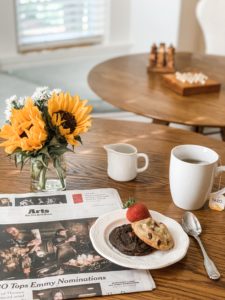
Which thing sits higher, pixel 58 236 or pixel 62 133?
pixel 62 133

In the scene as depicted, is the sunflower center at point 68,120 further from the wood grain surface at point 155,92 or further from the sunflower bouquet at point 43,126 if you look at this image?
the wood grain surface at point 155,92

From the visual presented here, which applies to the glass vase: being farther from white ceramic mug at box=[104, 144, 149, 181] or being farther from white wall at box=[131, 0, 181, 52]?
white wall at box=[131, 0, 181, 52]

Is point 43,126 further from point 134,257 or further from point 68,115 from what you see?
point 134,257

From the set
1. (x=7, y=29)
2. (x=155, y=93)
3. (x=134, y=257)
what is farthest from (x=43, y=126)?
(x=7, y=29)

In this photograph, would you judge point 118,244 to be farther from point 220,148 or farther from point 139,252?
point 220,148

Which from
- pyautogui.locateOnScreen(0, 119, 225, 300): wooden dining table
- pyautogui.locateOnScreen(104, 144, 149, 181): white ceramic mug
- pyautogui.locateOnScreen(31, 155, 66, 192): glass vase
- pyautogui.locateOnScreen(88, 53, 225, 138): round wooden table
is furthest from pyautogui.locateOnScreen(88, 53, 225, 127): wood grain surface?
pyautogui.locateOnScreen(31, 155, 66, 192): glass vase

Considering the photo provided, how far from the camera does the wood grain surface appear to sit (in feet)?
4.82

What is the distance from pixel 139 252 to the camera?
2.62 feet

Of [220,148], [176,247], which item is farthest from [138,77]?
[176,247]

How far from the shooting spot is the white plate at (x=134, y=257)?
30.5 inches

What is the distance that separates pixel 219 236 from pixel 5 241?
1.29 ft

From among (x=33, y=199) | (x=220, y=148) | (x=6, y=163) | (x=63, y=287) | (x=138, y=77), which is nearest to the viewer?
(x=63, y=287)

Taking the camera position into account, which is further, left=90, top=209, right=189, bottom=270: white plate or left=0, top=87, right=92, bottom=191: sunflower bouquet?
left=0, top=87, right=92, bottom=191: sunflower bouquet

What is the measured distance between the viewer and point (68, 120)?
2.98 feet
